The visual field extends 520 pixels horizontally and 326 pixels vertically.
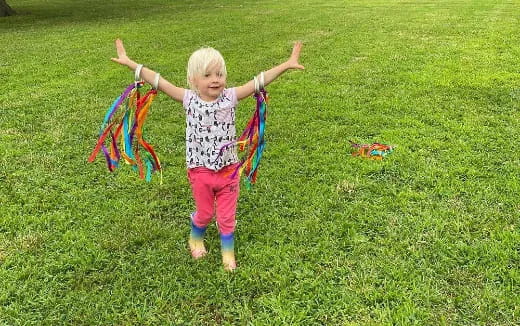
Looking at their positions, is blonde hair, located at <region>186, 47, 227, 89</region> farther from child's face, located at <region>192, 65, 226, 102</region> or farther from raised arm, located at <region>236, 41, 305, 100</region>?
raised arm, located at <region>236, 41, 305, 100</region>

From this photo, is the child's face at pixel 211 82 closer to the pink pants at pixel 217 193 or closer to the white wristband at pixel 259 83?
the white wristband at pixel 259 83

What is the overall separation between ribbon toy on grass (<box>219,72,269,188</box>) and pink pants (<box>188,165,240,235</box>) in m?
0.07

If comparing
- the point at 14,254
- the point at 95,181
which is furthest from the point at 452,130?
the point at 14,254

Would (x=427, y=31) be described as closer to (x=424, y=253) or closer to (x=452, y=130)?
(x=452, y=130)

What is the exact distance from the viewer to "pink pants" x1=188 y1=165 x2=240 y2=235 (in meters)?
3.18

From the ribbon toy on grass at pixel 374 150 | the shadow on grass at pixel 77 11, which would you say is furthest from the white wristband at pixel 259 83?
the shadow on grass at pixel 77 11

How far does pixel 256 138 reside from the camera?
348 cm

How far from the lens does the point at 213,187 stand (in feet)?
10.5

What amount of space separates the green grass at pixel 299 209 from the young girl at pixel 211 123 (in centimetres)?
42

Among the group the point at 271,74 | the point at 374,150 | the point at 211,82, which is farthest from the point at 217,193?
the point at 374,150

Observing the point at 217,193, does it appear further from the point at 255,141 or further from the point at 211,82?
the point at 211,82

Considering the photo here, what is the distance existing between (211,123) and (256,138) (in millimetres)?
482

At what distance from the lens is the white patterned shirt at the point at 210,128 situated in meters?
3.08

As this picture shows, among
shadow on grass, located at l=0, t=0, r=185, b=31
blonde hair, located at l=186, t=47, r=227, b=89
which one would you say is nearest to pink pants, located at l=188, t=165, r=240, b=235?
blonde hair, located at l=186, t=47, r=227, b=89
